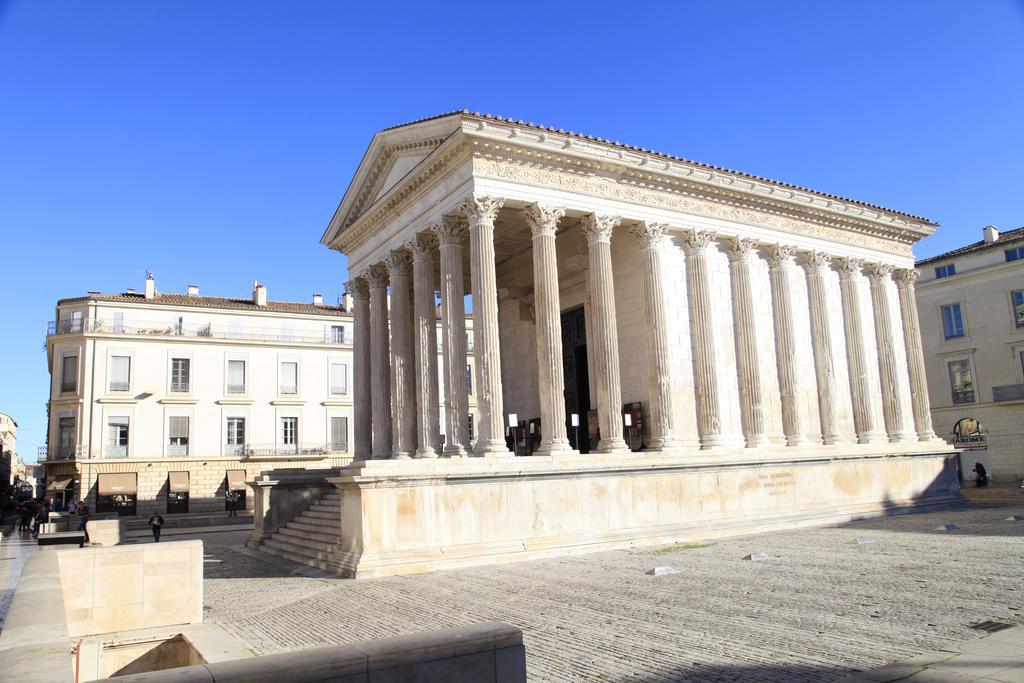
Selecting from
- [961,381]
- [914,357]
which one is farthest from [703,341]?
[961,381]

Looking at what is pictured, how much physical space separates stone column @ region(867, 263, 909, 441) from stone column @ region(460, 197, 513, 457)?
15498 mm

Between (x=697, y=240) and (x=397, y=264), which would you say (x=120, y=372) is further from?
(x=697, y=240)

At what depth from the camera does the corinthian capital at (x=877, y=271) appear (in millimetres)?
27438

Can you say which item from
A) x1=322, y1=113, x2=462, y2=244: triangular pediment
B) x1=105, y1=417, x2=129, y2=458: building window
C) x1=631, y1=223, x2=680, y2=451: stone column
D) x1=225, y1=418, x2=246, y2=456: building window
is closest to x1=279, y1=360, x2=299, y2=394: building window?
x1=225, y1=418, x2=246, y2=456: building window

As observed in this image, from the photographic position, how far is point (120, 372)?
136 ft

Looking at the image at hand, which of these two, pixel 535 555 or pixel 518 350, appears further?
pixel 518 350

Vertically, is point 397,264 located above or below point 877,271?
above

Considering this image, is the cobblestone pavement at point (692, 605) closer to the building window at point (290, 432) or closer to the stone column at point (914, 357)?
the stone column at point (914, 357)

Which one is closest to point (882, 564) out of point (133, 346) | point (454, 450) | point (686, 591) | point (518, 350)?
point (686, 591)

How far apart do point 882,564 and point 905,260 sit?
18.8 m

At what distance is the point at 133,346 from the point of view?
137 ft

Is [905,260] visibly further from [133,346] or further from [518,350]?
[133,346]

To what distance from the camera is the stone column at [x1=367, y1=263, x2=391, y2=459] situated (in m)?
24.7

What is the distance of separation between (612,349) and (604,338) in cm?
35
